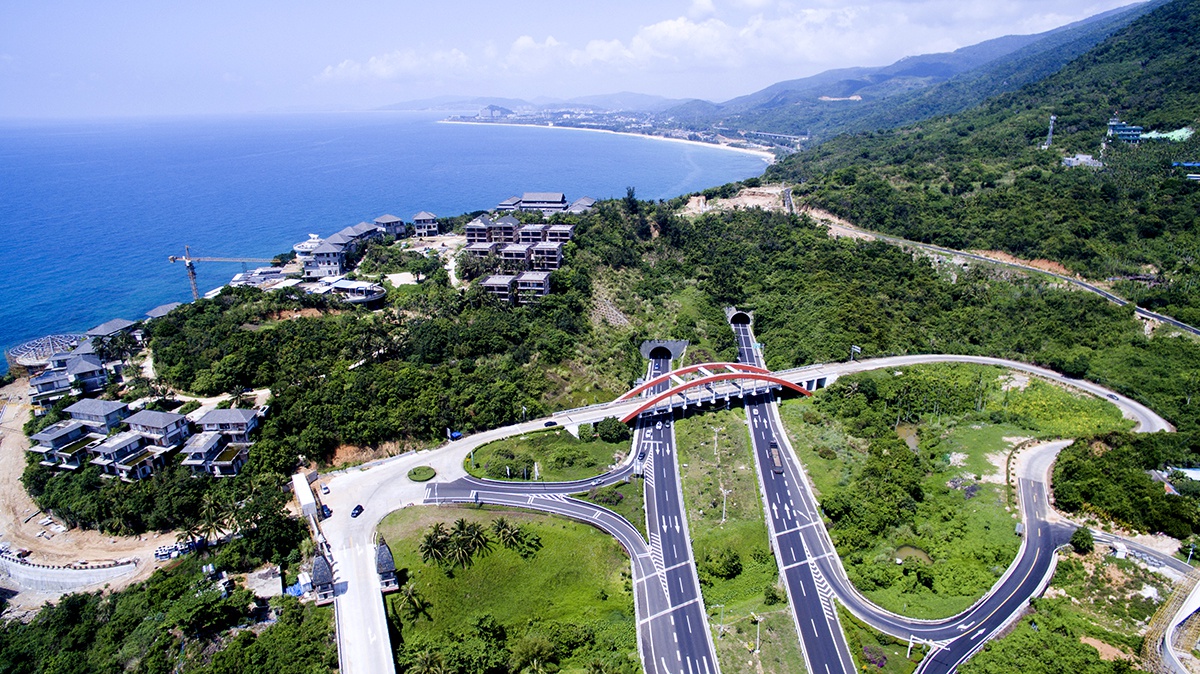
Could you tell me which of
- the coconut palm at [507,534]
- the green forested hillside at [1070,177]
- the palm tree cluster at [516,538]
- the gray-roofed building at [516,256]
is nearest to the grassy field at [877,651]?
the palm tree cluster at [516,538]

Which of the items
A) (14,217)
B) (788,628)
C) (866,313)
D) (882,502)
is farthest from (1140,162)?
(14,217)

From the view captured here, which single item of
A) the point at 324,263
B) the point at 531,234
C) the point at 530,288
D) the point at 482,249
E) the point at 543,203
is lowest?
the point at 530,288

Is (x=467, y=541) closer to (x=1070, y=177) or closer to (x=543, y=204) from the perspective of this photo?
(x=543, y=204)

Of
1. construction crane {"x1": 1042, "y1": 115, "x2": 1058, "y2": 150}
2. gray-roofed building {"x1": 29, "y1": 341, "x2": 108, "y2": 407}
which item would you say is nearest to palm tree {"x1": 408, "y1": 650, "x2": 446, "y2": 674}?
gray-roofed building {"x1": 29, "y1": 341, "x2": 108, "y2": 407}

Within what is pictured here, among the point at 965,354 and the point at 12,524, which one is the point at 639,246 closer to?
the point at 965,354

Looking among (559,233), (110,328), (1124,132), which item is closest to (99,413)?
(110,328)

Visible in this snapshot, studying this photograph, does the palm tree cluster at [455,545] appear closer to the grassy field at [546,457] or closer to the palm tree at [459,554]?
the palm tree at [459,554]
